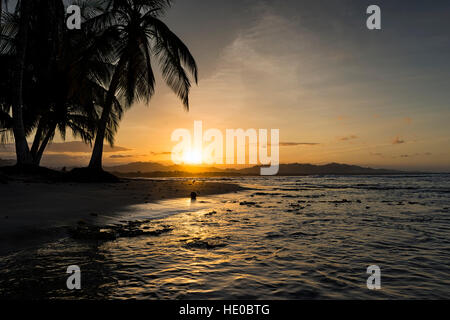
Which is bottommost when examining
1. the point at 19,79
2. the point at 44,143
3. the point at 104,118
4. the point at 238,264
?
the point at 238,264

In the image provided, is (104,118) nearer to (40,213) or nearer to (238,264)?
(40,213)

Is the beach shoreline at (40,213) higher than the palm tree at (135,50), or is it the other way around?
the palm tree at (135,50)

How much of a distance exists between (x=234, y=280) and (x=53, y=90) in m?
23.4

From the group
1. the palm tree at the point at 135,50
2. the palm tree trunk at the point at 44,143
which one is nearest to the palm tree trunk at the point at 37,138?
the palm tree trunk at the point at 44,143

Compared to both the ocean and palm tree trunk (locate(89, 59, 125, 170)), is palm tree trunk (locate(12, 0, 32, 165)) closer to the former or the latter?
palm tree trunk (locate(89, 59, 125, 170))

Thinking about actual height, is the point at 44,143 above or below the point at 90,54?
below

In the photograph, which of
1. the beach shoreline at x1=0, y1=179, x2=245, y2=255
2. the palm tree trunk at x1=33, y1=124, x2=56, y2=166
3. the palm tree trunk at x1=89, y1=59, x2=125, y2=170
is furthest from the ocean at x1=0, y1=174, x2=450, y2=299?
the palm tree trunk at x1=33, y1=124, x2=56, y2=166

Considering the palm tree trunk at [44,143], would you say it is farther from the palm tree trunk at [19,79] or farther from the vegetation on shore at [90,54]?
the palm tree trunk at [19,79]

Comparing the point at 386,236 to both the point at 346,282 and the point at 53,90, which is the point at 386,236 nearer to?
the point at 346,282

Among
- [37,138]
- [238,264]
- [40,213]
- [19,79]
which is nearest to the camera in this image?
[238,264]

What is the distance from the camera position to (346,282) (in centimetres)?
334

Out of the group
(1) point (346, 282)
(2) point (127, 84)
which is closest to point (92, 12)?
(2) point (127, 84)

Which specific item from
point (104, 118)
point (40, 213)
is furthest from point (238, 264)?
point (104, 118)
